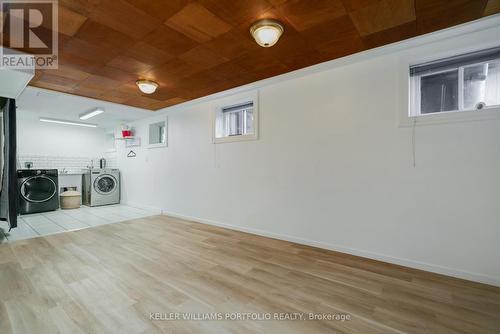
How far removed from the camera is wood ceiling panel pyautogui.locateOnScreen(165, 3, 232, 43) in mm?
1795

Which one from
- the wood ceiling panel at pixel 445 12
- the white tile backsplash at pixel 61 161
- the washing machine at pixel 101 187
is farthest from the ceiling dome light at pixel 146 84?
the white tile backsplash at pixel 61 161

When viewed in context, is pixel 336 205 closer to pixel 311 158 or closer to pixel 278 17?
pixel 311 158

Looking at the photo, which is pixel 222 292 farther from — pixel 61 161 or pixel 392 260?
pixel 61 161

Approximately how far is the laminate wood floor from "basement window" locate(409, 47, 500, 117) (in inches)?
65.3

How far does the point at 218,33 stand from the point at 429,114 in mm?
2248

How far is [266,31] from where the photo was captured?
6.43 ft

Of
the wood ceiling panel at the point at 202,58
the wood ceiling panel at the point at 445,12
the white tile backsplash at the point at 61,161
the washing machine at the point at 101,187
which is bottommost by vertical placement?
the washing machine at the point at 101,187

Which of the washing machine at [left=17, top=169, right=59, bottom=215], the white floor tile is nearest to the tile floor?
the white floor tile

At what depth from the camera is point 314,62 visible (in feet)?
8.83

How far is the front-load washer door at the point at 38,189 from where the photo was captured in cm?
469

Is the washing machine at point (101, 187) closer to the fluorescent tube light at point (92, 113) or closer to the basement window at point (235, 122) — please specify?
the fluorescent tube light at point (92, 113)

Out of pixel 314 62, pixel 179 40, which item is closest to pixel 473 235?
pixel 314 62

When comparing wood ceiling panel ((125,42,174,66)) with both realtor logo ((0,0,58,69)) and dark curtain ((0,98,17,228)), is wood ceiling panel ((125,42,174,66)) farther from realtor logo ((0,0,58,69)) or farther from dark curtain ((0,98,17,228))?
dark curtain ((0,98,17,228))

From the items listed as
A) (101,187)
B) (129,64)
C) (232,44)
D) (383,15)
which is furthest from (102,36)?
(101,187)
